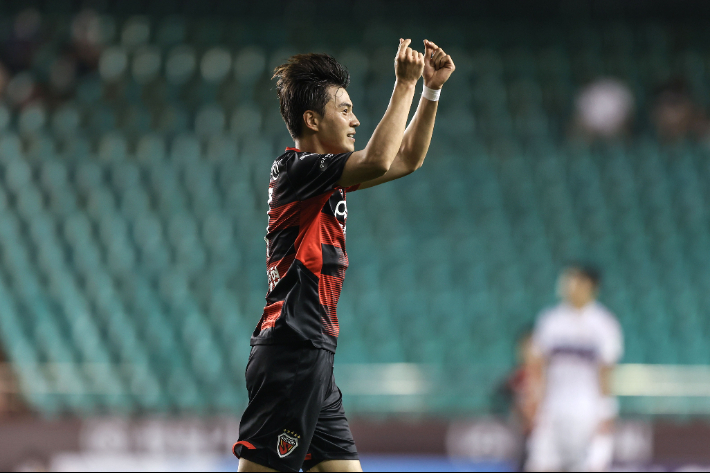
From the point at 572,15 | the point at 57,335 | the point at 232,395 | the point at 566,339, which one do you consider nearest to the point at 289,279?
the point at 566,339

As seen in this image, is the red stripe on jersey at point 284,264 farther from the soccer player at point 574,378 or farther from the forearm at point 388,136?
the soccer player at point 574,378

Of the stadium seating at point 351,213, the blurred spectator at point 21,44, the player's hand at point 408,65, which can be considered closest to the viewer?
the player's hand at point 408,65

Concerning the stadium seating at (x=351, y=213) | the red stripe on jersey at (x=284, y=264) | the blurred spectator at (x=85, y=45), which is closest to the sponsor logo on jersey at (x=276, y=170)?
the red stripe on jersey at (x=284, y=264)

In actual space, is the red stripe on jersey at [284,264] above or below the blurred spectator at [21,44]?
below

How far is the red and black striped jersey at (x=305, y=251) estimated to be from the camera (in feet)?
7.93

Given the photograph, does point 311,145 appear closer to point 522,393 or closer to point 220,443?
point 220,443

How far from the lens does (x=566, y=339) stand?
603 cm

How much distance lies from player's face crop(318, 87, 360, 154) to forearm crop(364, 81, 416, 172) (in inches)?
10.0

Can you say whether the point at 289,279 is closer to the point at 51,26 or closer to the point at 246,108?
the point at 246,108

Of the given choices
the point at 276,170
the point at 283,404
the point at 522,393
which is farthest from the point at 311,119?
the point at 522,393

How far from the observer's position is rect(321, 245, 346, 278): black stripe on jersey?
2.48m

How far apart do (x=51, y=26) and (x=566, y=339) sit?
18.1 feet

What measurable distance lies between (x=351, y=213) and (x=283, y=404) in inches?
216

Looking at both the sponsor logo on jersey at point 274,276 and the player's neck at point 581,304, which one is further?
the player's neck at point 581,304
